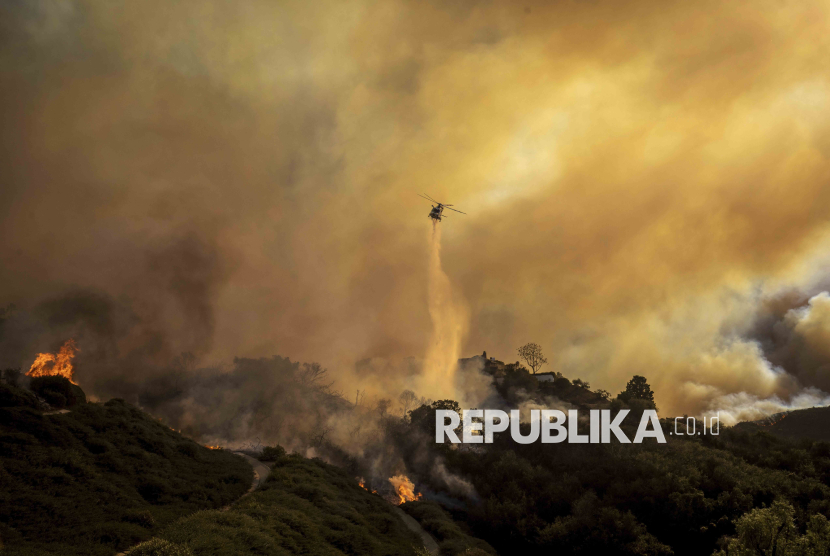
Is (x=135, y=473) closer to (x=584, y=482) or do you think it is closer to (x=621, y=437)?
(x=584, y=482)

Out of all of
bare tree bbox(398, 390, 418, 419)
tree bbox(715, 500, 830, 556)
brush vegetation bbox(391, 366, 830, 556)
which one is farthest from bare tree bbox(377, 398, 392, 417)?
tree bbox(715, 500, 830, 556)

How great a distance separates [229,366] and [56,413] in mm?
90612

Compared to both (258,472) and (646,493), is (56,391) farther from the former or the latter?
(646,493)

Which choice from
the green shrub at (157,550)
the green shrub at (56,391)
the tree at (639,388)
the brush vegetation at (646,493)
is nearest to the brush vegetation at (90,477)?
the green shrub at (56,391)

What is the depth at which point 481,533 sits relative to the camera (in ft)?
201

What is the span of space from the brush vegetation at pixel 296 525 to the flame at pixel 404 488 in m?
11.3

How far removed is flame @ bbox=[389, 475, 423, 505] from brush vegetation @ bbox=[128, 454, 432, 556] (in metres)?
11.3

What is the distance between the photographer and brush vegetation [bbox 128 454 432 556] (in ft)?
82.0

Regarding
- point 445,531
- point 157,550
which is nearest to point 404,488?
point 445,531

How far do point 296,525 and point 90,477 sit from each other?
18.1 m

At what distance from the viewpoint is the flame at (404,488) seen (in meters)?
73.5

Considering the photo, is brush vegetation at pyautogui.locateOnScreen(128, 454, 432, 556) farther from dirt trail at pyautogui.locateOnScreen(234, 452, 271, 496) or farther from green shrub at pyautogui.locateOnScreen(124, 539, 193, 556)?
dirt trail at pyautogui.locateOnScreen(234, 452, 271, 496)

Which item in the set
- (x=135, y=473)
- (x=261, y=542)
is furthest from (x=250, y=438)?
(x=261, y=542)

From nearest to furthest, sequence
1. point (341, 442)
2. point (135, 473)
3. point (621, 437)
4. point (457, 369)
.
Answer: point (135, 473) < point (621, 437) < point (341, 442) < point (457, 369)
